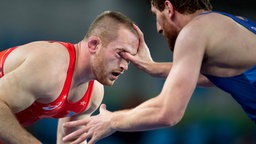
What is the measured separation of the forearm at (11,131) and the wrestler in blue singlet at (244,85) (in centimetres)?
117

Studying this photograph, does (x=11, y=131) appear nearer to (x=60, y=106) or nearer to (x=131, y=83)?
(x=60, y=106)

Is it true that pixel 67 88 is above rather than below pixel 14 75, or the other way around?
below

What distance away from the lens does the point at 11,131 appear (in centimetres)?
270

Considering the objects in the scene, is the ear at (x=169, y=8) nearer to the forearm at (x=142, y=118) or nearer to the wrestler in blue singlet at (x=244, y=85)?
the wrestler in blue singlet at (x=244, y=85)

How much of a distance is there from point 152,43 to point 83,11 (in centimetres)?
106

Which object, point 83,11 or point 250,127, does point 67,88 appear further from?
point 250,127

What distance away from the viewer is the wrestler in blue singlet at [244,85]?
2.28 meters

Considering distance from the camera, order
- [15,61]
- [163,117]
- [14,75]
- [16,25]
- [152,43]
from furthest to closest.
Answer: [152,43] < [16,25] < [15,61] < [14,75] < [163,117]

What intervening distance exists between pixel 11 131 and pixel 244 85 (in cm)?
141

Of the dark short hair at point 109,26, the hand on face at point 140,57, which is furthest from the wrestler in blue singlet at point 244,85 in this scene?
the dark short hair at point 109,26

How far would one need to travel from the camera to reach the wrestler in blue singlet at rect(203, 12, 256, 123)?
2275 millimetres

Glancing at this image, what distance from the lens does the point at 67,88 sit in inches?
121

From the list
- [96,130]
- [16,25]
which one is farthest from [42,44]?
[16,25]

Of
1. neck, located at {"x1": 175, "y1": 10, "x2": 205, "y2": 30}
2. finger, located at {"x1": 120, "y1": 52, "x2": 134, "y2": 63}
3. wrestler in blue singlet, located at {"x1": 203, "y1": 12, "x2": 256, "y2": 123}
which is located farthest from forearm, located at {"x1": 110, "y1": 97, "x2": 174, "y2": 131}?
finger, located at {"x1": 120, "y1": 52, "x2": 134, "y2": 63}
